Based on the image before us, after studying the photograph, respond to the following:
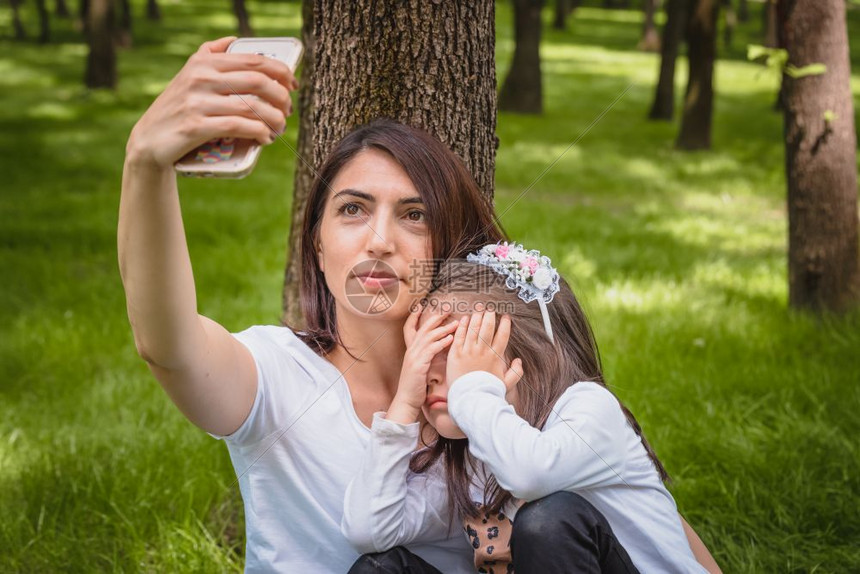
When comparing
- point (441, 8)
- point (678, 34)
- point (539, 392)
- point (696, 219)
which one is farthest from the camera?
point (678, 34)

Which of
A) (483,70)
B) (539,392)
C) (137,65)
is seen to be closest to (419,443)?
(539,392)

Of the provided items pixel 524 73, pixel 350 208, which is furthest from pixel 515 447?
pixel 524 73

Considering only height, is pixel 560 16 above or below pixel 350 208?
below

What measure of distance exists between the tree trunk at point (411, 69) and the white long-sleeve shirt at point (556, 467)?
928mm

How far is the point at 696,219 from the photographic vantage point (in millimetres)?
7793

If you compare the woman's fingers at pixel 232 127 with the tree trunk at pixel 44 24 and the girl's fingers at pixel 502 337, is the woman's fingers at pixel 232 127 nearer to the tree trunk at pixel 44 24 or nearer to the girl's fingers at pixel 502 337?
the girl's fingers at pixel 502 337

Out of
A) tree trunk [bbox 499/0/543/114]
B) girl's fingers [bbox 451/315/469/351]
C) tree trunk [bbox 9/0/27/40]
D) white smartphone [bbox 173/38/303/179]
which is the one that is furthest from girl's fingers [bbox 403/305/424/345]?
tree trunk [bbox 9/0/27/40]

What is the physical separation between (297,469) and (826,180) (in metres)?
3.91

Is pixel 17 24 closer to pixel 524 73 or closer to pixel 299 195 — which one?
pixel 524 73

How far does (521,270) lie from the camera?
2.24 metres

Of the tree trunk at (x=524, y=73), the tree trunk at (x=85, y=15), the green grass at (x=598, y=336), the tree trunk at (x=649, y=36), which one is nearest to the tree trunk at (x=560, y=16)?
the tree trunk at (x=649, y=36)

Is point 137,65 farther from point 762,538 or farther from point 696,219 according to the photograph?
point 762,538

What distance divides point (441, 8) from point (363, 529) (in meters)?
1.52

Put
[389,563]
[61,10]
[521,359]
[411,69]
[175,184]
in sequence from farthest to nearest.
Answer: [61,10] < [411,69] < [521,359] < [389,563] < [175,184]
